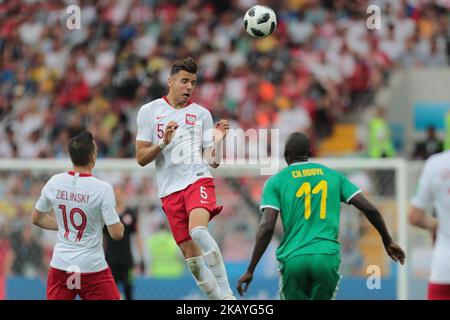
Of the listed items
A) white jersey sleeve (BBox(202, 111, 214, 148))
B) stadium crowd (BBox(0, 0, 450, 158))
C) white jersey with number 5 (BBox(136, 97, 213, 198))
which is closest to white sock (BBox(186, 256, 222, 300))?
white jersey with number 5 (BBox(136, 97, 213, 198))

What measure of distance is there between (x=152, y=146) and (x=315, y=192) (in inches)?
71.3

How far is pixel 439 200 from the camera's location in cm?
955

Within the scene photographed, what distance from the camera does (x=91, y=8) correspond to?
25.8 m

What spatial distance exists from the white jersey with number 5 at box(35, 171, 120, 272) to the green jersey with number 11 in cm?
142

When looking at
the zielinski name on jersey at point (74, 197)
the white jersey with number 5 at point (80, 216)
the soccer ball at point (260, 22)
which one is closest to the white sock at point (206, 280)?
the white jersey with number 5 at point (80, 216)

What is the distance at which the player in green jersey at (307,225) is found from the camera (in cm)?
995

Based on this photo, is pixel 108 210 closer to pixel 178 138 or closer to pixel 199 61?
pixel 178 138

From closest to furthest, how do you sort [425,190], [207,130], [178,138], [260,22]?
[425,190], [178,138], [207,130], [260,22]

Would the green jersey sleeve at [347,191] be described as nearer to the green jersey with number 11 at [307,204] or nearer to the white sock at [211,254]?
the green jersey with number 11 at [307,204]

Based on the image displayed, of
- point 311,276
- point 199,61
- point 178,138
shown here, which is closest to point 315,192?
point 311,276

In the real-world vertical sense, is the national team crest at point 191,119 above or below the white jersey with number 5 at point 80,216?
above

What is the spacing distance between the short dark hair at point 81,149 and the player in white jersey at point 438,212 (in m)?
2.84

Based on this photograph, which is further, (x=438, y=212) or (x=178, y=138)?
(x=178, y=138)
